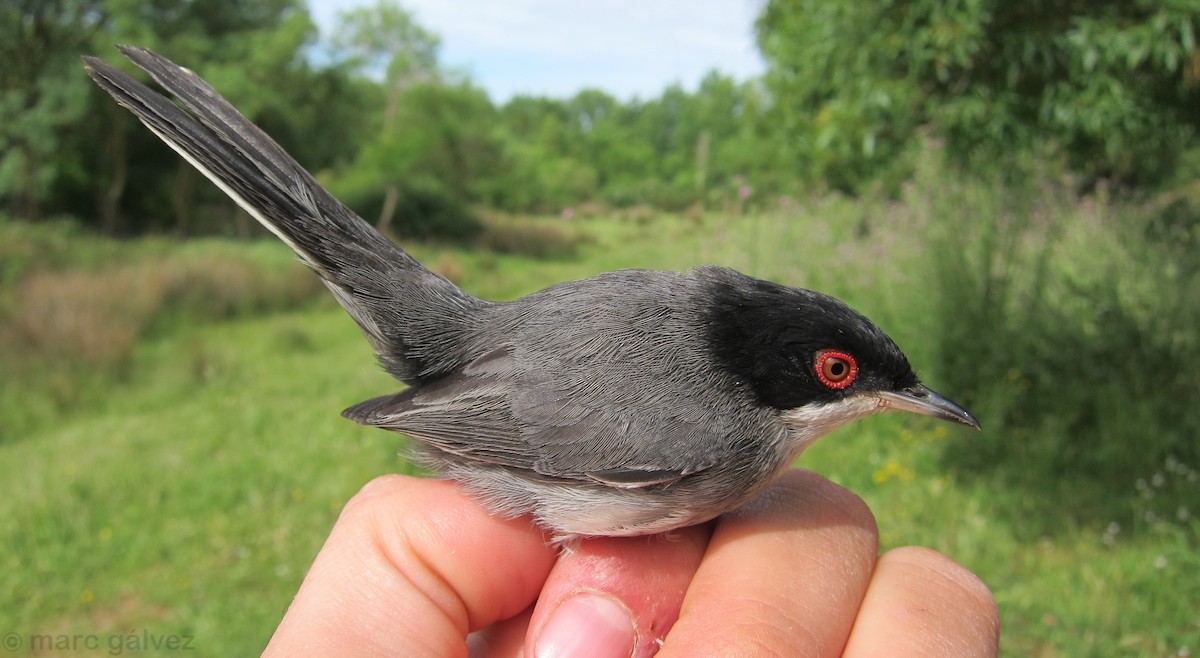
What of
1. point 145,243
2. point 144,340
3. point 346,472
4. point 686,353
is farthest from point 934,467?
point 145,243

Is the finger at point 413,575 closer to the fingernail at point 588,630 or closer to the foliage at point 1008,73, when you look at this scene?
the fingernail at point 588,630

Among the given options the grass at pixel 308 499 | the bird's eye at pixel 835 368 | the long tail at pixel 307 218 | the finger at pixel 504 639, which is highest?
the long tail at pixel 307 218

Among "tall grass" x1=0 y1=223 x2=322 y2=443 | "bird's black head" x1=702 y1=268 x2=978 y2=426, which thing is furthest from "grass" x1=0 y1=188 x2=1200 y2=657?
"bird's black head" x1=702 y1=268 x2=978 y2=426

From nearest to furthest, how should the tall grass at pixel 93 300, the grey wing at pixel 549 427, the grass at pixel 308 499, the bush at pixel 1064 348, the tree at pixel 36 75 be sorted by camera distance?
the grey wing at pixel 549 427, the grass at pixel 308 499, the bush at pixel 1064 348, the tall grass at pixel 93 300, the tree at pixel 36 75

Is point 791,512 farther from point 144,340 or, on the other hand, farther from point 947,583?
point 144,340

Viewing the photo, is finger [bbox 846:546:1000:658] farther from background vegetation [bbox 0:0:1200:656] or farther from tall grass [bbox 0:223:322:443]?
tall grass [bbox 0:223:322:443]

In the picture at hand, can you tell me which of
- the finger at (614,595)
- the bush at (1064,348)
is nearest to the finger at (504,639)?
the finger at (614,595)

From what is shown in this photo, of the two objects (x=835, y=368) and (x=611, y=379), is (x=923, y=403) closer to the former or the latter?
(x=835, y=368)
